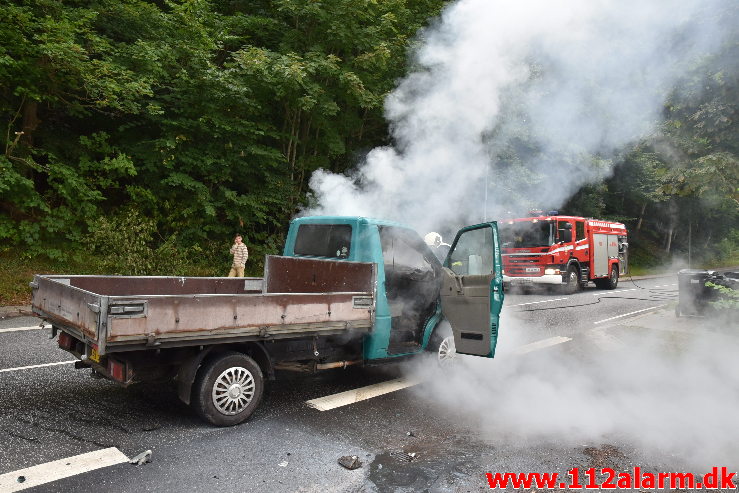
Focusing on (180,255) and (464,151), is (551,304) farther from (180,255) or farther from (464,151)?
(180,255)

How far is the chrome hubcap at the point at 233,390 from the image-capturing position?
422 cm

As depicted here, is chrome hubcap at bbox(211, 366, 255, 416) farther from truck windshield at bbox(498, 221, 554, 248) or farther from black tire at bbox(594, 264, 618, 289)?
black tire at bbox(594, 264, 618, 289)

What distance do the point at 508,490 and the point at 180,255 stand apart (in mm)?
11848

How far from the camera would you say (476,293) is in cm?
546

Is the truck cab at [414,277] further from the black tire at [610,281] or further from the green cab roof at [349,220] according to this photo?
the black tire at [610,281]

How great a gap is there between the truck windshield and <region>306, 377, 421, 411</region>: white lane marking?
38.7 ft

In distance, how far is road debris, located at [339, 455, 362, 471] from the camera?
11.9 feet

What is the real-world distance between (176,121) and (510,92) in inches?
321

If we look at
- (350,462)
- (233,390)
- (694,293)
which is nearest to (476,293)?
(350,462)

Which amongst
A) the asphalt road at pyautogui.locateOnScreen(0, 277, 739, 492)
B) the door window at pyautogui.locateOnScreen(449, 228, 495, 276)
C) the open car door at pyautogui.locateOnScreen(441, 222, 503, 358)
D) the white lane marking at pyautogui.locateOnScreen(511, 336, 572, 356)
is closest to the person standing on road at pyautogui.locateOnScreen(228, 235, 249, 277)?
the asphalt road at pyautogui.locateOnScreen(0, 277, 739, 492)

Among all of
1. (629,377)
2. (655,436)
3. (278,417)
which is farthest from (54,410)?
(629,377)

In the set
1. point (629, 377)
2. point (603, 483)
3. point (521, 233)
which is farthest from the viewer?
point (521, 233)

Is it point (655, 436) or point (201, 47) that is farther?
point (201, 47)

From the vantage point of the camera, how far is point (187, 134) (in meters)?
13.1
